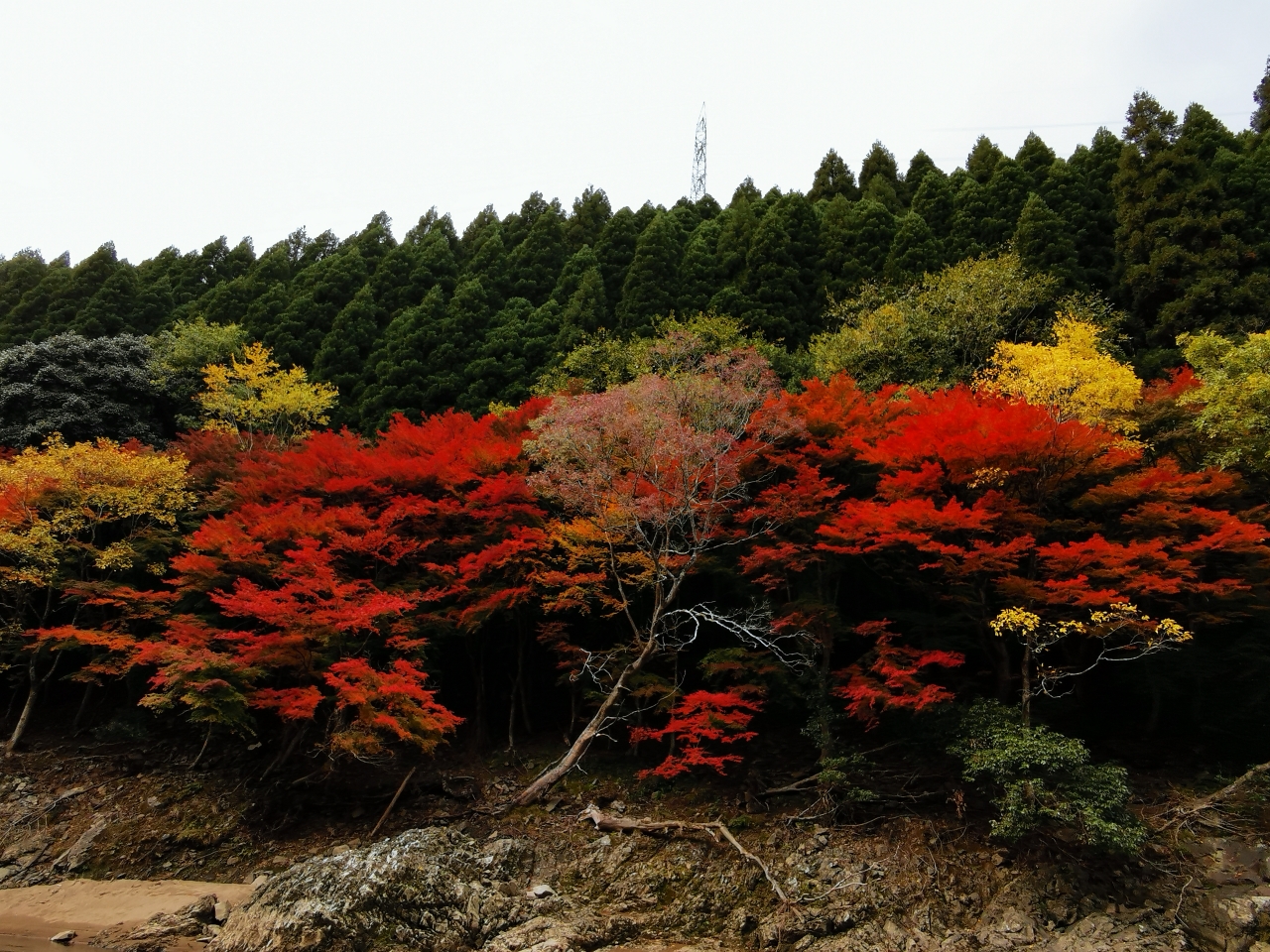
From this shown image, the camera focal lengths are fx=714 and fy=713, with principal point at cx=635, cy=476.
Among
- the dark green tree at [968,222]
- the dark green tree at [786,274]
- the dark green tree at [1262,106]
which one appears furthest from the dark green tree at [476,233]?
the dark green tree at [1262,106]

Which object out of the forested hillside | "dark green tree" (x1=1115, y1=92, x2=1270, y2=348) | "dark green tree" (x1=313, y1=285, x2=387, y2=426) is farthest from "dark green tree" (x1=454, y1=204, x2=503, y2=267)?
"dark green tree" (x1=1115, y1=92, x2=1270, y2=348)

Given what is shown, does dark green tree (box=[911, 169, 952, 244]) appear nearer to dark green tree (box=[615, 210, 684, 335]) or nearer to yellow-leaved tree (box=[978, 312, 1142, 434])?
dark green tree (box=[615, 210, 684, 335])

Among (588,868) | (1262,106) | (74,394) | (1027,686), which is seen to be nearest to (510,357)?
(74,394)

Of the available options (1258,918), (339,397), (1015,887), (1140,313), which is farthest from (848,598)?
(339,397)

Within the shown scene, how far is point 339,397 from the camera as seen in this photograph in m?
28.3

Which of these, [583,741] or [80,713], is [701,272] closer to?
[583,741]

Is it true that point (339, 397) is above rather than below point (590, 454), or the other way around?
above

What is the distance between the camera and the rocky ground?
31.8 ft

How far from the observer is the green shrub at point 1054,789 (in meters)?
9.55

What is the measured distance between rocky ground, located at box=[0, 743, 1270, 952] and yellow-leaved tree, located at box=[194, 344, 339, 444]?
1296cm

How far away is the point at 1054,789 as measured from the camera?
9.97 meters

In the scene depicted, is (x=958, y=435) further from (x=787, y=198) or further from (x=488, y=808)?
(x=787, y=198)

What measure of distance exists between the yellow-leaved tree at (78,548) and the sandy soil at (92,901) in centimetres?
382

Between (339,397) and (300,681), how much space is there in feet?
57.9
